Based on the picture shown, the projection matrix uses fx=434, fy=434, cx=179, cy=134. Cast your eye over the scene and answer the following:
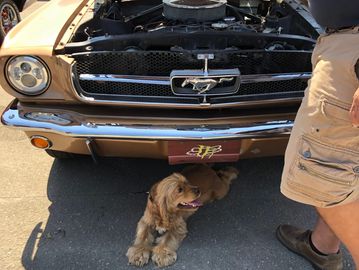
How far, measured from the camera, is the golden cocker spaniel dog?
2328mm

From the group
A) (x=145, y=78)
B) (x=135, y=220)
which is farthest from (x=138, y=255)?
(x=145, y=78)

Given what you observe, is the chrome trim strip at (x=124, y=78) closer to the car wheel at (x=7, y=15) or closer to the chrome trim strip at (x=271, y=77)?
the chrome trim strip at (x=271, y=77)

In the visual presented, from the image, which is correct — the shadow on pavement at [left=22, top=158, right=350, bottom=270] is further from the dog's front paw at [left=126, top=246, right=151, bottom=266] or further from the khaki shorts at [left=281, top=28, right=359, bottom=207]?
the khaki shorts at [left=281, top=28, right=359, bottom=207]

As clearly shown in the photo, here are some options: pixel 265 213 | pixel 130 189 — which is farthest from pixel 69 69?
pixel 265 213

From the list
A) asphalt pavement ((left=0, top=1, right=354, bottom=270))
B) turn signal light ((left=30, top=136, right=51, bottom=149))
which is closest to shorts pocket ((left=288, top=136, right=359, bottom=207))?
asphalt pavement ((left=0, top=1, right=354, bottom=270))

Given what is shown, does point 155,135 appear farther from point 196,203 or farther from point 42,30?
point 42,30

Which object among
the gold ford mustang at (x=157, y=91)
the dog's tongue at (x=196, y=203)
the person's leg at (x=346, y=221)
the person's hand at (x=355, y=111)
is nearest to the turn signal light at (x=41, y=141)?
the gold ford mustang at (x=157, y=91)

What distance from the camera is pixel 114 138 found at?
89.4 inches

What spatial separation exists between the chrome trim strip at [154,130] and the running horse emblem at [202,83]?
0.63ft

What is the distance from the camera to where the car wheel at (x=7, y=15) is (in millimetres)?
5469

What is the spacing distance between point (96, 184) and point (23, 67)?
1052mm

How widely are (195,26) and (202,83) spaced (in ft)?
1.94

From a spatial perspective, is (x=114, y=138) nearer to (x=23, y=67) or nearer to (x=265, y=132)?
(x=23, y=67)

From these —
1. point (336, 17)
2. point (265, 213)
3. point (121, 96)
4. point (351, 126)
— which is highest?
point (336, 17)
